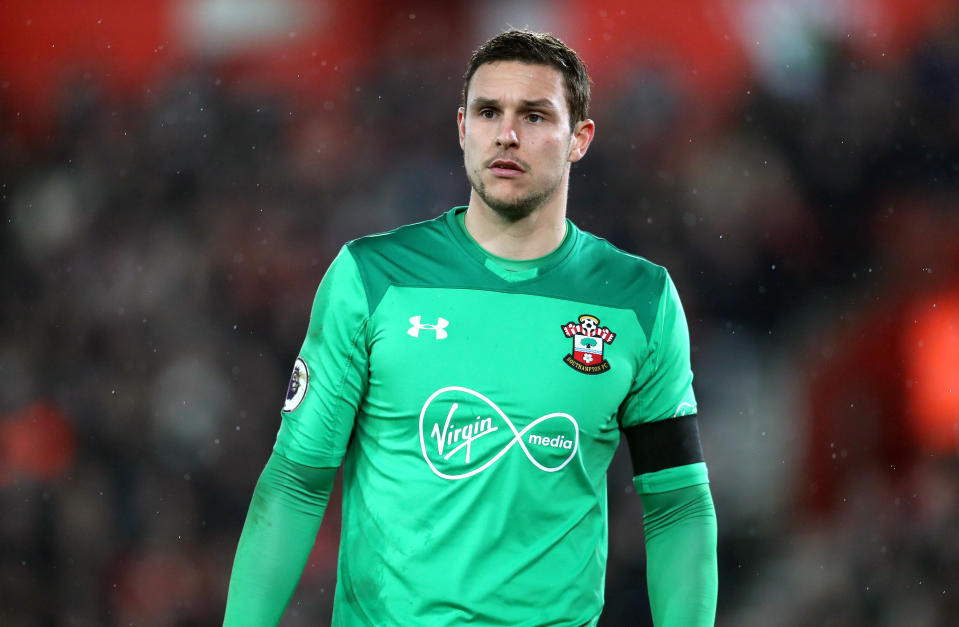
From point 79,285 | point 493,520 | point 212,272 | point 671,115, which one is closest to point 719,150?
point 671,115

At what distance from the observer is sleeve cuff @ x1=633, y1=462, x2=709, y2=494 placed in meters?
1.87

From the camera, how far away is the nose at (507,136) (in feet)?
5.86

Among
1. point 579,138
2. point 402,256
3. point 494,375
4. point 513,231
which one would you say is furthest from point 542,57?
point 494,375

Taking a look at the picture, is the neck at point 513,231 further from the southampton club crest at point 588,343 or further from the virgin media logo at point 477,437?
the virgin media logo at point 477,437

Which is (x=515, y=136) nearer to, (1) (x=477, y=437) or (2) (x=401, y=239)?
(2) (x=401, y=239)

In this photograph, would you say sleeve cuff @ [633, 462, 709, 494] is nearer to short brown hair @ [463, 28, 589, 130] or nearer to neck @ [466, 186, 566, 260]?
neck @ [466, 186, 566, 260]

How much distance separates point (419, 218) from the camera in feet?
14.7

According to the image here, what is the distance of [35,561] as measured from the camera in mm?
4438

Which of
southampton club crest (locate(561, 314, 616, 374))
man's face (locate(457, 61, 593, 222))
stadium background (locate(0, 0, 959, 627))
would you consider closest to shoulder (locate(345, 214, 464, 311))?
man's face (locate(457, 61, 593, 222))

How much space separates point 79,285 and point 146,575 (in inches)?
50.8

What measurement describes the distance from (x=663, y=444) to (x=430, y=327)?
0.46 metres

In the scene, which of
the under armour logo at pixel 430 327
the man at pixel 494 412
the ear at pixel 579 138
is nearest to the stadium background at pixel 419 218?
the ear at pixel 579 138

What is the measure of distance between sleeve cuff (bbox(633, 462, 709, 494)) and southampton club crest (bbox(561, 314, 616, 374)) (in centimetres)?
22

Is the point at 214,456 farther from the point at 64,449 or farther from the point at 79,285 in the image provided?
the point at 79,285
